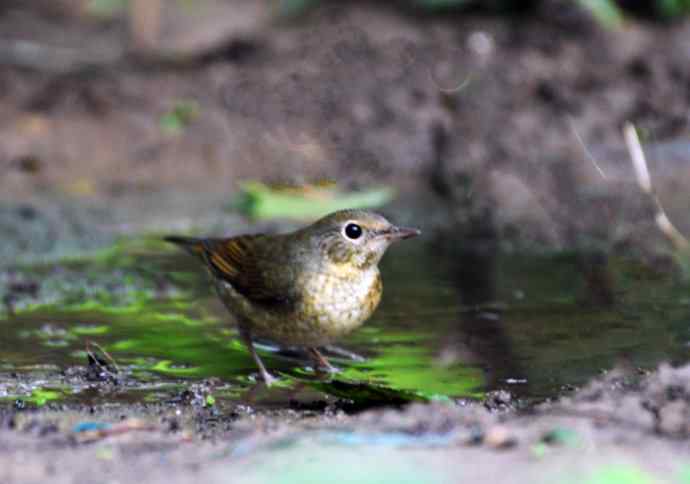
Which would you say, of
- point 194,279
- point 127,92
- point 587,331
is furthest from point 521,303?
point 127,92

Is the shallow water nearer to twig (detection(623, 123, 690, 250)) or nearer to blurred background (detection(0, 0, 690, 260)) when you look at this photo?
twig (detection(623, 123, 690, 250))

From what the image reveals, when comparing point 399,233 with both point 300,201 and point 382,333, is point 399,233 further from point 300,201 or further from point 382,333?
point 300,201

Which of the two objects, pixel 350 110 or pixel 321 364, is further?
pixel 350 110

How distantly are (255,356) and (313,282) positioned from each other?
47 centimetres

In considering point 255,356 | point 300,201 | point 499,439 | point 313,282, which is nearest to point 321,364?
point 255,356

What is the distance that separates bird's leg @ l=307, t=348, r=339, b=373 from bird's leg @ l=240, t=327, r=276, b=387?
260 millimetres

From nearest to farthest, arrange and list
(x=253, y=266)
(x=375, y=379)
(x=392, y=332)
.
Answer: (x=375, y=379)
(x=253, y=266)
(x=392, y=332)

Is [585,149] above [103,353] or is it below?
above

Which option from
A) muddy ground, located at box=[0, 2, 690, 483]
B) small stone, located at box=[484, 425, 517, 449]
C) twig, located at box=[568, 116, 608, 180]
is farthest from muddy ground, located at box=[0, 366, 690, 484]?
twig, located at box=[568, 116, 608, 180]

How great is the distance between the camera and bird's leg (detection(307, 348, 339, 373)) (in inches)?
234

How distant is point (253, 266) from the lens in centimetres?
Answer: 625

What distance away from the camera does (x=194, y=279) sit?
25.1 feet

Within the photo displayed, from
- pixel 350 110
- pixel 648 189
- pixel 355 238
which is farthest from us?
pixel 350 110

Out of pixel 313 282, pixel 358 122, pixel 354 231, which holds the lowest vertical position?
pixel 313 282
